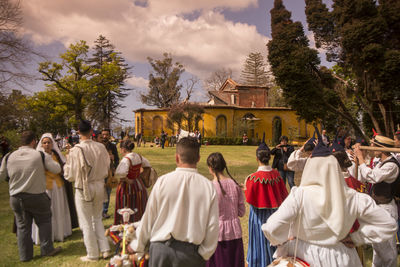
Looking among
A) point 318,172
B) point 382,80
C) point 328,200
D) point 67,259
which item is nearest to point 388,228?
point 328,200

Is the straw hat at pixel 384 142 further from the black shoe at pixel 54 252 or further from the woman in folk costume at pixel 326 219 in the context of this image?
the black shoe at pixel 54 252

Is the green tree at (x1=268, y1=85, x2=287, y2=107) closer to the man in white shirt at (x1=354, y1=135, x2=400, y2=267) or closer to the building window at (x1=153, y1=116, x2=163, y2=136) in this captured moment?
the building window at (x1=153, y1=116, x2=163, y2=136)

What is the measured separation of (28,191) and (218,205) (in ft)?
10.2

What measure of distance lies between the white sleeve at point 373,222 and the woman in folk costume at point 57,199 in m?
4.86

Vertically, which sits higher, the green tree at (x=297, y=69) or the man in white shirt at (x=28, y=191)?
the green tree at (x=297, y=69)

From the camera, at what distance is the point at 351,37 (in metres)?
12.7

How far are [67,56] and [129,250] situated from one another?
120 ft

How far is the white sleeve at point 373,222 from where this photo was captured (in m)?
2.29

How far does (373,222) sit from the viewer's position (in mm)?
2330

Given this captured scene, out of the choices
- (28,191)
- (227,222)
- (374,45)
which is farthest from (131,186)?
(374,45)

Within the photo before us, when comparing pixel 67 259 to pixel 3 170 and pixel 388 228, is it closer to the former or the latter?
pixel 3 170

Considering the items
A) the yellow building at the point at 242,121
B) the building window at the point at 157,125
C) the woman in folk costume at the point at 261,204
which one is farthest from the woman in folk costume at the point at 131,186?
the building window at the point at 157,125

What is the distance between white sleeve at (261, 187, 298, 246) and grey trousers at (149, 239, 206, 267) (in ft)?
2.14

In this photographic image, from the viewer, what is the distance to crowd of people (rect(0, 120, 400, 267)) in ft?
Answer: 7.62
